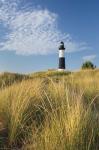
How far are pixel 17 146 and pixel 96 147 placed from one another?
1.17 m

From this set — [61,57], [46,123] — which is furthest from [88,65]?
[46,123]

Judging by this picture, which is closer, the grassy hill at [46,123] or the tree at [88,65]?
the grassy hill at [46,123]

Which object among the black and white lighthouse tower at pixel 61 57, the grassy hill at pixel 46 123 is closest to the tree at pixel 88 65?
the black and white lighthouse tower at pixel 61 57

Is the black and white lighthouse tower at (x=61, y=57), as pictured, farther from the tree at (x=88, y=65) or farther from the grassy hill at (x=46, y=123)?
the grassy hill at (x=46, y=123)

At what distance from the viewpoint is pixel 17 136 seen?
4.70 metres

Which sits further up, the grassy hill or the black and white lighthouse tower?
the black and white lighthouse tower

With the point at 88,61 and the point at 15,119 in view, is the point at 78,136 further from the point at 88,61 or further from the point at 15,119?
the point at 88,61

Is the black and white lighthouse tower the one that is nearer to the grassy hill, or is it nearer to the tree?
the tree

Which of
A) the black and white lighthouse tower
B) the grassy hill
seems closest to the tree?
the black and white lighthouse tower

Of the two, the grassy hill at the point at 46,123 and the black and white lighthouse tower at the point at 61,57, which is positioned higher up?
the black and white lighthouse tower at the point at 61,57

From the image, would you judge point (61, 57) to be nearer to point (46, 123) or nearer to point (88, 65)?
point (88, 65)

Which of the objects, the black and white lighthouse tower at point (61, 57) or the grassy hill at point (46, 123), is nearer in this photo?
the grassy hill at point (46, 123)

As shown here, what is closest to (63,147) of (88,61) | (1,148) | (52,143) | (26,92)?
(52,143)

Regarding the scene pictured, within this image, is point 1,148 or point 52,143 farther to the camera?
point 1,148
